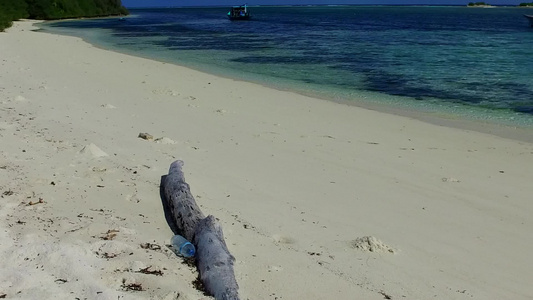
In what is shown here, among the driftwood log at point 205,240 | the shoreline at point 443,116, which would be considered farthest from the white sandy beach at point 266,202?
the shoreline at point 443,116

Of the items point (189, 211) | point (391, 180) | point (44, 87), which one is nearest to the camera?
point (189, 211)

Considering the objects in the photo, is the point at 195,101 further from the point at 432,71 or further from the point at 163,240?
the point at 432,71

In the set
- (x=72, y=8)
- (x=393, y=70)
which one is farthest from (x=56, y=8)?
(x=393, y=70)

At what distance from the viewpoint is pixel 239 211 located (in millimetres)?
4988

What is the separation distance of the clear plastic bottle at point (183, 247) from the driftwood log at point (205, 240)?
5 cm

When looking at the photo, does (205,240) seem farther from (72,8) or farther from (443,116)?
(72,8)

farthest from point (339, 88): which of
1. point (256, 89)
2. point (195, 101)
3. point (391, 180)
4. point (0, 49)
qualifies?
point (0, 49)

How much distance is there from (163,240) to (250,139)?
3.97 m

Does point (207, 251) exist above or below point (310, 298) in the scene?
above

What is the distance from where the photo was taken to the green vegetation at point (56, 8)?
208 feet

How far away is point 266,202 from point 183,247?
1.57 m

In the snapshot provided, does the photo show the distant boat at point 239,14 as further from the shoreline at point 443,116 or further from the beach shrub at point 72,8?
the shoreline at point 443,116

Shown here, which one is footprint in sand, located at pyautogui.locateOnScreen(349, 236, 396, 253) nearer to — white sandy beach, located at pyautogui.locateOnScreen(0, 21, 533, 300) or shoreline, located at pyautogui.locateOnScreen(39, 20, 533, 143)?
white sandy beach, located at pyautogui.locateOnScreen(0, 21, 533, 300)

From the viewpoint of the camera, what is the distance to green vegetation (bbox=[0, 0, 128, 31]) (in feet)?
208
